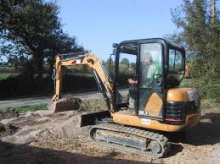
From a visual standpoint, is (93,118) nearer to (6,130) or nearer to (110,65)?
(110,65)

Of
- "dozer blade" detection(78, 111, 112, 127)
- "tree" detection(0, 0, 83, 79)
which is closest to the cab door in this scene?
"dozer blade" detection(78, 111, 112, 127)

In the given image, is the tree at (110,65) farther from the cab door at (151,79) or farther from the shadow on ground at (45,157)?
the shadow on ground at (45,157)

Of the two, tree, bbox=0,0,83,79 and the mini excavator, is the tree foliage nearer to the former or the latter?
the mini excavator

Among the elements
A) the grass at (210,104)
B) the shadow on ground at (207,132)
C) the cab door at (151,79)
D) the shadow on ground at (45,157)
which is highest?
the cab door at (151,79)

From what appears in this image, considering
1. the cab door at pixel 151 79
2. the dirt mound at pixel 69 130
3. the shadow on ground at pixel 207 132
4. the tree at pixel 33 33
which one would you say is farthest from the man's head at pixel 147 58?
the tree at pixel 33 33

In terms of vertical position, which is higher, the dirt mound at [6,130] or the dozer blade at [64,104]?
the dozer blade at [64,104]

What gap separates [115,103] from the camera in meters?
8.80

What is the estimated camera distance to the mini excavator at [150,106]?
24.9 feet

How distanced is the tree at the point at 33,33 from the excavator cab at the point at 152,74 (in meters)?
20.2

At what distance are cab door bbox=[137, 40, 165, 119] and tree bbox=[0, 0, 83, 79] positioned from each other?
67.1 ft

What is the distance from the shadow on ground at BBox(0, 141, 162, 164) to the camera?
6.98 m

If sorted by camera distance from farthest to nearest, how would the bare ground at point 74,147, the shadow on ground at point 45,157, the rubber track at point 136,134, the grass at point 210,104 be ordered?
the grass at point 210,104, the rubber track at point 136,134, the bare ground at point 74,147, the shadow on ground at point 45,157

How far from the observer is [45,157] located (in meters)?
7.18

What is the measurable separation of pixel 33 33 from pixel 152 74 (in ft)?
68.5
